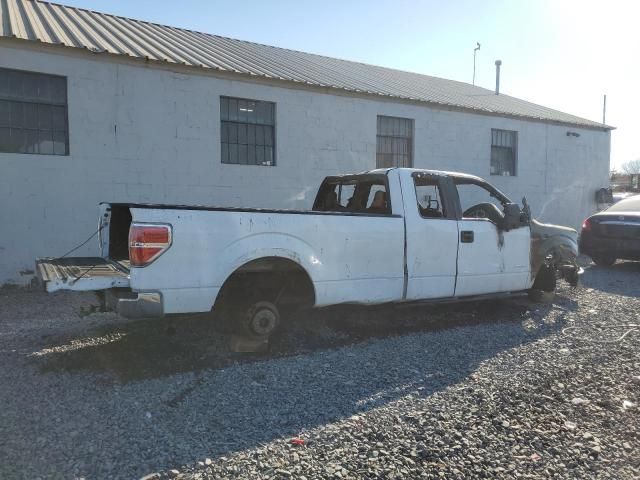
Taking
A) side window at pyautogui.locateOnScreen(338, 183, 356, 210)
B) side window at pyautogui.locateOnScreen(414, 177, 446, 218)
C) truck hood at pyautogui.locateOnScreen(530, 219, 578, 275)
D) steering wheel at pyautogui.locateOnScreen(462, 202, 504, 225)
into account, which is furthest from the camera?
truck hood at pyautogui.locateOnScreen(530, 219, 578, 275)

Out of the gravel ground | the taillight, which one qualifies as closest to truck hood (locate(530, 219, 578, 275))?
the gravel ground

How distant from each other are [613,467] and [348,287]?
2879 mm

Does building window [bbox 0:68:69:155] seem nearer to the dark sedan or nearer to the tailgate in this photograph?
the tailgate

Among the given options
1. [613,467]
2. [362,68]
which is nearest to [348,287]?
[613,467]

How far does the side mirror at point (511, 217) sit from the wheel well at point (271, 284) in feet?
9.57

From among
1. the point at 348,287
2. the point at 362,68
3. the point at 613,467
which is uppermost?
the point at 362,68

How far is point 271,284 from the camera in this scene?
5.16 metres

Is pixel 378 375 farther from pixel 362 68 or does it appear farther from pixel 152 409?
pixel 362 68

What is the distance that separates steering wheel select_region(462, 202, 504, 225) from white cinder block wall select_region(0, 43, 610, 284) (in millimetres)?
5137

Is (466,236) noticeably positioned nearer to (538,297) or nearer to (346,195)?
(346,195)

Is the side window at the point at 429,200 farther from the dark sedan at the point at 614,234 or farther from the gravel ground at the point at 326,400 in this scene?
the dark sedan at the point at 614,234

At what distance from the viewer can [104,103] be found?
921 centimetres

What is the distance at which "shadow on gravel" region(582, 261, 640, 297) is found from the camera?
8.66 meters

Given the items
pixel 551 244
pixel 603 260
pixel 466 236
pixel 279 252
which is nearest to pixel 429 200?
pixel 466 236
